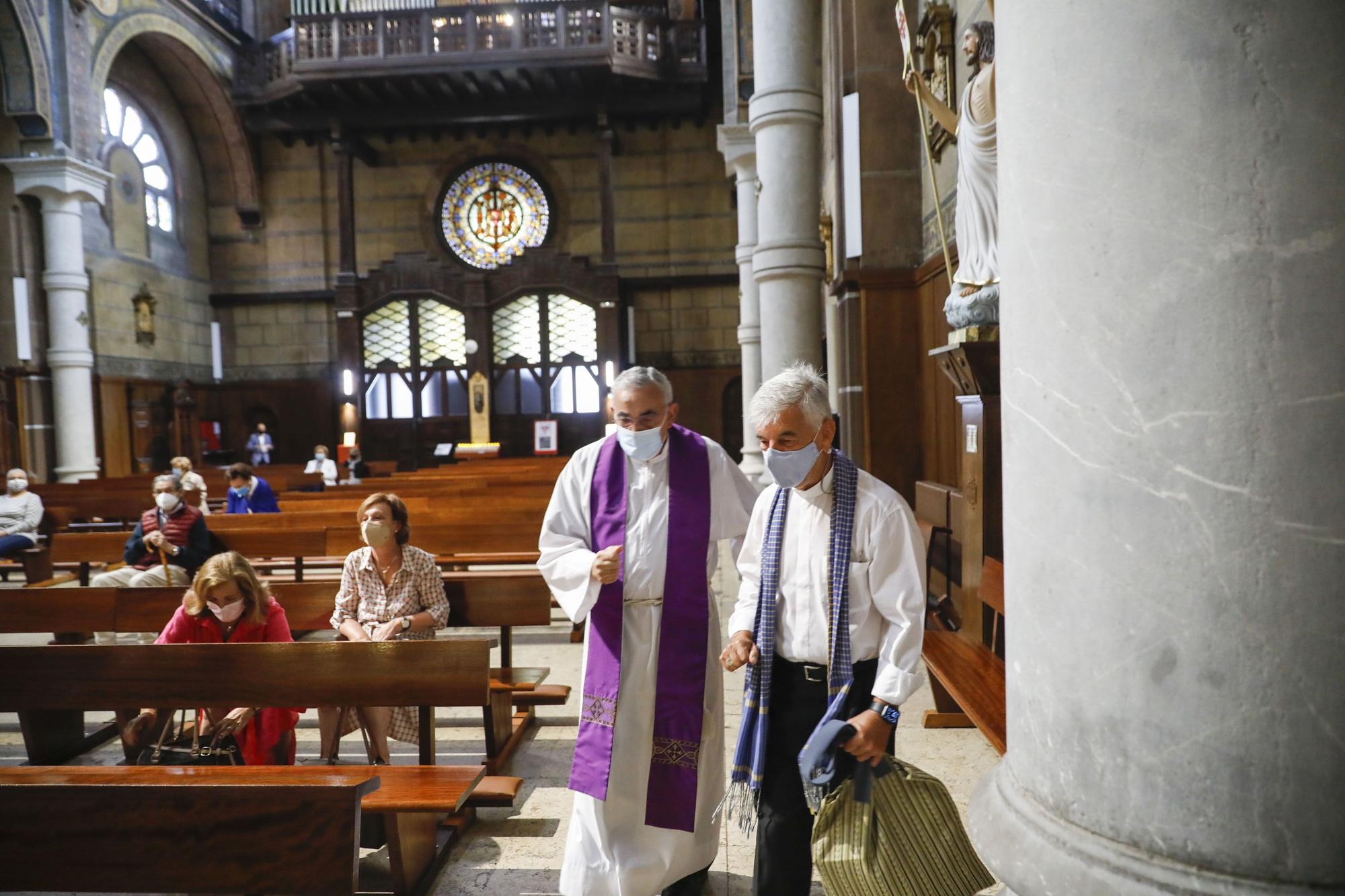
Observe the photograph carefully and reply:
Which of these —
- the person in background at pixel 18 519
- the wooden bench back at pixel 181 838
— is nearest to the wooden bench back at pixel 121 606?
the wooden bench back at pixel 181 838

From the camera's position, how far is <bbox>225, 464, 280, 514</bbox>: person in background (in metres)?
8.42

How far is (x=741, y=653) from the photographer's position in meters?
2.11

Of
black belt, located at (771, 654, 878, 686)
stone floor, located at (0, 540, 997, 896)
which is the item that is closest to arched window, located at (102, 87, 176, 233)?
stone floor, located at (0, 540, 997, 896)

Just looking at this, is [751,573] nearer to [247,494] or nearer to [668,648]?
[668,648]

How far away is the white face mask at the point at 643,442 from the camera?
2629 mm

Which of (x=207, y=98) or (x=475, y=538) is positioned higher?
(x=207, y=98)

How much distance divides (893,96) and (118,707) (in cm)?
617

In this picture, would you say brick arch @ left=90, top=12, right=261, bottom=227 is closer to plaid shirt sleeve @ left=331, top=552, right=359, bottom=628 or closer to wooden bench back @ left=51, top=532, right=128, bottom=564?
wooden bench back @ left=51, top=532, right=128, bottom=564

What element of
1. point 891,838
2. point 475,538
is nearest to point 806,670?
point 891,838

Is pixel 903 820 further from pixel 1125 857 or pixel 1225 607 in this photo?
pixel 1225 607

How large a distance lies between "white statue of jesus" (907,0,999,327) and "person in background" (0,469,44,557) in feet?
27.8

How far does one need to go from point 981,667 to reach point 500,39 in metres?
18.1

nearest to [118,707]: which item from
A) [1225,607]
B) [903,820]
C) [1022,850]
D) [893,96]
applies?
[903,820]

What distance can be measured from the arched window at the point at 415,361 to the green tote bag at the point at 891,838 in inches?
766
